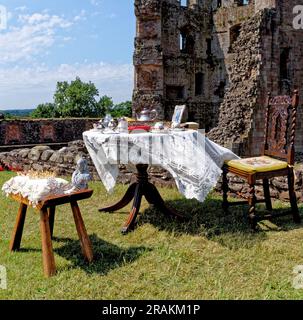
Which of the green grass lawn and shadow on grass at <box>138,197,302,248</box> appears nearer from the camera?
the green grass lawn

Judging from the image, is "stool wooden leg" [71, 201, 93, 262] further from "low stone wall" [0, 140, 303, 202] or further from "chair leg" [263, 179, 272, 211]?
"chair leg" [263, 179, 272, 211]

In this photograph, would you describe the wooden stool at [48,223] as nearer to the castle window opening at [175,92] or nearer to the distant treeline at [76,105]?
the castle window opening at [175,92]

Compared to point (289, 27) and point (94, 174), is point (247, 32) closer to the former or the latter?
point (289, 27)

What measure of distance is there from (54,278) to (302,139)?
1161 centimetres

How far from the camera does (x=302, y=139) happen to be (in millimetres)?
12531

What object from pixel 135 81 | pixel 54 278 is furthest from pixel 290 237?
pixel 135 81

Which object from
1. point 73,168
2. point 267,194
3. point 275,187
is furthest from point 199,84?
point 267,194

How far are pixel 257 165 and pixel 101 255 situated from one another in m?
1.98

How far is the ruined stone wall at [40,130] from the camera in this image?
15.8 metres

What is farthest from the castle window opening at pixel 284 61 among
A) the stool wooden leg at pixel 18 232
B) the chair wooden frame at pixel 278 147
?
the stool wooden leg at pixel 18 232

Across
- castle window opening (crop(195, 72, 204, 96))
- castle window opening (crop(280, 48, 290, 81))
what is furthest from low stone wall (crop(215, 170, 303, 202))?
castle window opening (crop(195, 72, 204, 96))

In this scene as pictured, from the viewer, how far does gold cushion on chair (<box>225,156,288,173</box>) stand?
3.85 m

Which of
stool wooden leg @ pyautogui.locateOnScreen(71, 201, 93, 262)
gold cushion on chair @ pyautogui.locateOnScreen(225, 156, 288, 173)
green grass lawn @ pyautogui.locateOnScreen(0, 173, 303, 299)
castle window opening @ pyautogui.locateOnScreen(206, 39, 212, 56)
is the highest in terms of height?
castle window opening @ pyautogui.locateOnScreen(206, 39, 212, 56)

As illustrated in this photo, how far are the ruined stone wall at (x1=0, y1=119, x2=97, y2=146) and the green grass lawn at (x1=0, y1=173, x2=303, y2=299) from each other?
1217 cm
